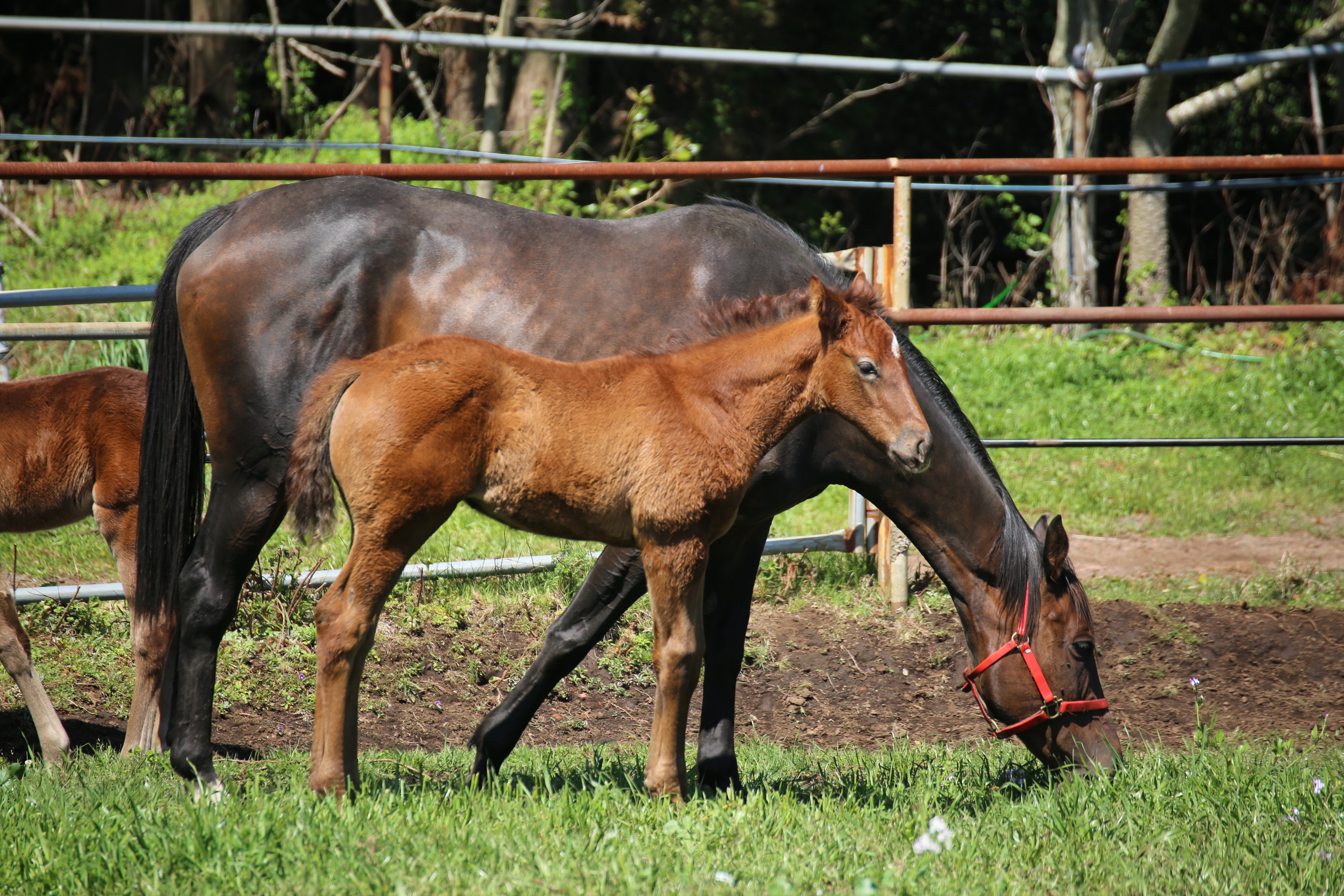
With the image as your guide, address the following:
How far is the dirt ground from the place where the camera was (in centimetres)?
476

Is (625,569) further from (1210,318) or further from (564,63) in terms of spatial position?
(564,63)

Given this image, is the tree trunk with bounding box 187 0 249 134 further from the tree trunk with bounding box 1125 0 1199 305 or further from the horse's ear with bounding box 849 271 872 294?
the horse's ear with bounding box 849 271 872 294

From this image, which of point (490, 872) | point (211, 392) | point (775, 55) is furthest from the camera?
point (775, 55)

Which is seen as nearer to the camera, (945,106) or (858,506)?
(858,506)

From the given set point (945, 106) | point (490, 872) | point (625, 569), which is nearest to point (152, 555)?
point (625, 569)

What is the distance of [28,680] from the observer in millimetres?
4070

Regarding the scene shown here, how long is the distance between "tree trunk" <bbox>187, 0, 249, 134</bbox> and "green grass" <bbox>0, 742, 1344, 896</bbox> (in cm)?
903

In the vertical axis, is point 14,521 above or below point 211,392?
below

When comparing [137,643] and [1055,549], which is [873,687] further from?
[137,643]

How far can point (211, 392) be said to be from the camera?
11.8 feet

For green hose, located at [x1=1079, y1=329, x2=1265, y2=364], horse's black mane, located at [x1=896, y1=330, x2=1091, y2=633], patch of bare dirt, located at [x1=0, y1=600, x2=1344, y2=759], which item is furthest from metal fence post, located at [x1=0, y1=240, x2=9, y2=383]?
green hose, located at [x1=1079, y1=329, x2=1265, y2=364]

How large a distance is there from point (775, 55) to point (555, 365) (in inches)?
184

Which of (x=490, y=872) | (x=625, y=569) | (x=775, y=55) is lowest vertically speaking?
(x=490, y=872)

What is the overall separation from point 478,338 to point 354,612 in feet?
3.28
